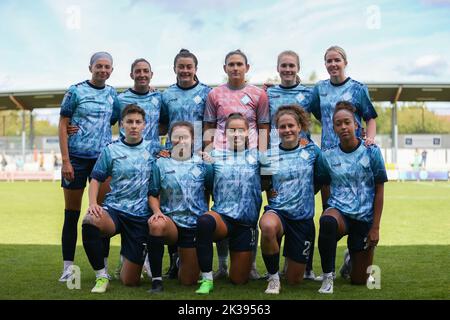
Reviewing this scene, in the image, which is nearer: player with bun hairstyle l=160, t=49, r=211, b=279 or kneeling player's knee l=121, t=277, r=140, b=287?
kneeling player's knee l=121, t=277, r=140, b=287

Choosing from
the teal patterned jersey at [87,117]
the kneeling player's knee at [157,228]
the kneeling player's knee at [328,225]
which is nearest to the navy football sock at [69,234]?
the teal patterned jersey at [87,117]

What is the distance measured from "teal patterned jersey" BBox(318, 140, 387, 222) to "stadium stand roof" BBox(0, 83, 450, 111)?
2389 centimetres

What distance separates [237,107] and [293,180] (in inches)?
34.3

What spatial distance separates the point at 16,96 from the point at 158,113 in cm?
2815

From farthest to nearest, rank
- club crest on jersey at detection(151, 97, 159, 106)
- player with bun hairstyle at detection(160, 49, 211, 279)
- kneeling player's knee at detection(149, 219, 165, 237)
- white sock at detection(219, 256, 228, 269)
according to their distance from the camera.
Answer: white sock at detection(219, 256, 228, 269) < club crest on jersey at detection(151, 97, 159, 106) < player with bun hairstyle at detection(160, 49, 211, 279) < kneeling player's knee at detection(149, 219, 165, 237)

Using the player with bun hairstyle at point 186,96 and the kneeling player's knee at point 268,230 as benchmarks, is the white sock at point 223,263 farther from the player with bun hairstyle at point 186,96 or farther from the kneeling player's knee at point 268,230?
the kneeling player's knee at point 268,230

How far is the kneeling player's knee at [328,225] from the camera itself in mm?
4820

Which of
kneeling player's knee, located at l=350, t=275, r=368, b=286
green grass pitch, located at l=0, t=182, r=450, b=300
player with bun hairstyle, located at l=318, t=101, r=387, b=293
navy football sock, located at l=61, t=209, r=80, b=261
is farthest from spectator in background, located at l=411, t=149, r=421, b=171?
navy football sock, located at l=61, t=209, r=80, b=261

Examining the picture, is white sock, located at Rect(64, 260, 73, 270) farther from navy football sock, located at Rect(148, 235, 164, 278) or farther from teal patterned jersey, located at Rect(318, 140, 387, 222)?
teal patterned jersey, located at Rect(318, 140, 387, 222)

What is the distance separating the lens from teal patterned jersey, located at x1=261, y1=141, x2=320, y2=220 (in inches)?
199

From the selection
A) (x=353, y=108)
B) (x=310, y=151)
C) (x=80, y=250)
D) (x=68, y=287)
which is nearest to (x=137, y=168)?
(x=68, y=287)

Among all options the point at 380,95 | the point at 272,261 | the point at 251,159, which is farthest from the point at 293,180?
the point at 380,95

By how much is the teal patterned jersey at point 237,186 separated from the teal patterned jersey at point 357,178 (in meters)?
0.67

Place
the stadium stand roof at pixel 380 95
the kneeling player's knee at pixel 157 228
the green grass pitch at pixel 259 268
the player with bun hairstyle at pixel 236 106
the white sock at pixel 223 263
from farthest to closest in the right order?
1. the stadium stand roof at pixel 380 95
2. the white sock at pixel 223 263
3. the player with bun hairstyle at pixel 236 106
4. the kneeling player's knee at pixel 157 228
5. the green grass pitch at pixel 259 268
